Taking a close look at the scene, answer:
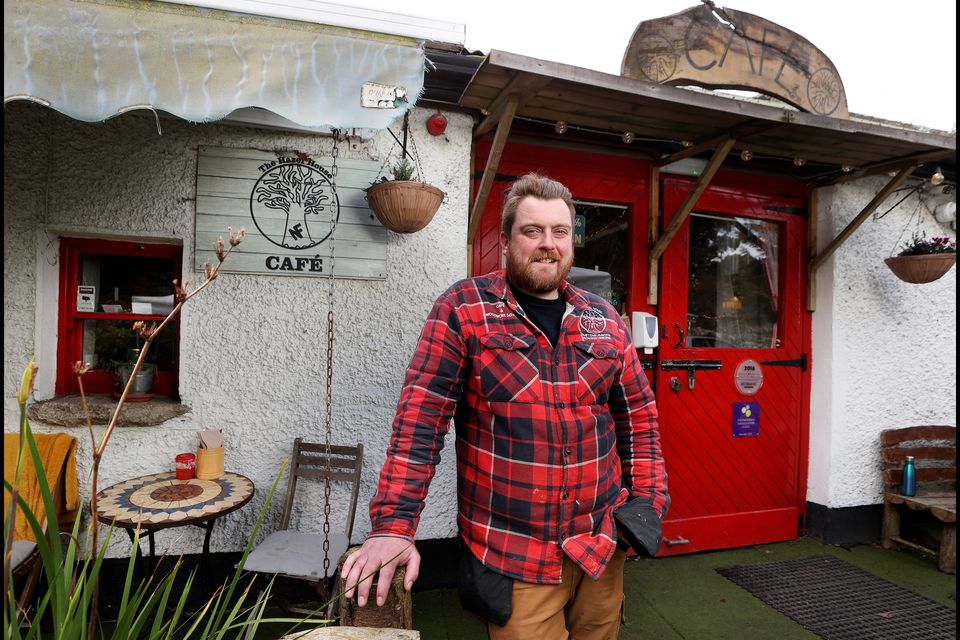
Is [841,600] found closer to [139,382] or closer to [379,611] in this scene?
[379,611]

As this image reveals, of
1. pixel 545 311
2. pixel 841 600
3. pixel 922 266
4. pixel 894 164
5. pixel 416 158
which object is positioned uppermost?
pixel 894 164

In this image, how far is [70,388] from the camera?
341 centimetres

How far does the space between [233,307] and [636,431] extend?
2384 mm

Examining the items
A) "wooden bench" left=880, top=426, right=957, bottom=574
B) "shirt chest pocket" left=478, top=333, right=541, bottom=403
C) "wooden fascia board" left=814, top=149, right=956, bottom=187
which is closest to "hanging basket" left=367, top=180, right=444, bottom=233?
"shirt chest pocket" left=478, top=333, right=541, bottom=403

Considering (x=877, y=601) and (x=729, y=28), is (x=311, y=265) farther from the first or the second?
(x=877, y=601)

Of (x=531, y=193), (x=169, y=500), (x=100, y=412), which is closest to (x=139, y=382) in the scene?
(x=100, y=412)

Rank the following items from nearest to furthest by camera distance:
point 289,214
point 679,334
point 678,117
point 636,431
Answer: point 636,431 → point 678,117 → point 289,214 → point 679,334

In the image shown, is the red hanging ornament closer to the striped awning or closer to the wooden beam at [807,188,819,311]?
the striped awning

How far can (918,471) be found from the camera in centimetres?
439

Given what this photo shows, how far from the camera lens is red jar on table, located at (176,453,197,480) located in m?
3.02

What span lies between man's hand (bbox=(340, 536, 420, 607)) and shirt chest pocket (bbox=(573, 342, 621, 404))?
79cm

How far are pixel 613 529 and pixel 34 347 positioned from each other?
10.7ft

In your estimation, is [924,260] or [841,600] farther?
[924,260]

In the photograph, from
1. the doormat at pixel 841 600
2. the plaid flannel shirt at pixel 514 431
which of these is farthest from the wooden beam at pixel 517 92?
the doormat at pixel 841 600
